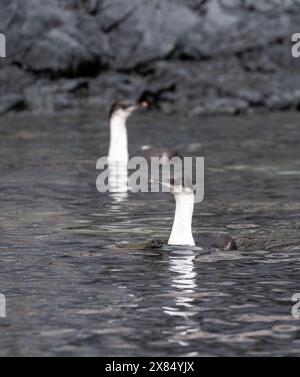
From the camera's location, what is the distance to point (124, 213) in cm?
1858

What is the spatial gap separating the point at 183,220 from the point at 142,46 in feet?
96.5

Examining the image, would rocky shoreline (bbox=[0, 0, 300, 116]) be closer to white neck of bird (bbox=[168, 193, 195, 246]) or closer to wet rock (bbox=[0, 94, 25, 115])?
wet rock (bbox=[0, 94, 25, 115])

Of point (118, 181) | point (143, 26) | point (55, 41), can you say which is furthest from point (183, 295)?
point (143, 26)

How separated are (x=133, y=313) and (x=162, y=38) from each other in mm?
32404

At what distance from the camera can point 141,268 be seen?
1374 cm

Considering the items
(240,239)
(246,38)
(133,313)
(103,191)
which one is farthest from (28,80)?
(133,313)

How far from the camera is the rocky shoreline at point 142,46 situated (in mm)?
41062

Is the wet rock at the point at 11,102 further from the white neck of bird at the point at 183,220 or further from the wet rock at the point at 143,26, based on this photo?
the white neck of bird at the point at 183,220

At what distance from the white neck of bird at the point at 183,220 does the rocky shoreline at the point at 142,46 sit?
25868 mm

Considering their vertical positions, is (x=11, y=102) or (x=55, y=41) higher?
(x=55, y=41)

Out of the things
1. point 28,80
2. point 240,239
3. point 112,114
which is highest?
point 28,80

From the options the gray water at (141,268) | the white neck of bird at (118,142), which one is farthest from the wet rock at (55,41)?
the white neck of bird at (118,142)

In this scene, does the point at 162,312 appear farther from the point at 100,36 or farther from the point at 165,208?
the point at 100,36

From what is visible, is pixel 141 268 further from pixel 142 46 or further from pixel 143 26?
pixel 143 26
